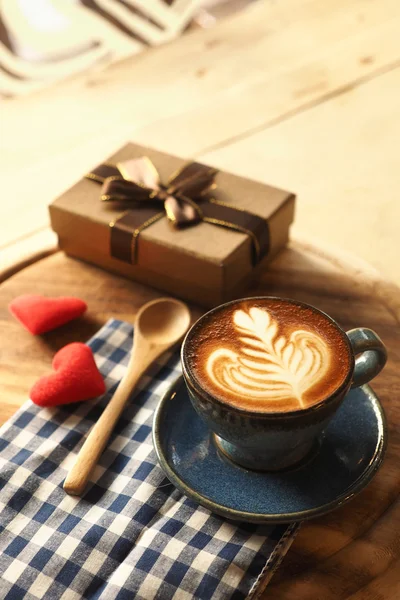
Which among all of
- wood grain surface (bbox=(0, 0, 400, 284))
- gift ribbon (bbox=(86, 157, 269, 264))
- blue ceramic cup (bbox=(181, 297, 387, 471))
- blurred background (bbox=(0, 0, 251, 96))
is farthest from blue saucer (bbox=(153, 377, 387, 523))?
blurred background (bbox=(0, 0, 251, 96))

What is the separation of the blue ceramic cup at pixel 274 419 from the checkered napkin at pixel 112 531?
0.24ft

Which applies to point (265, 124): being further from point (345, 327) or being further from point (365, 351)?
point (365, 351)

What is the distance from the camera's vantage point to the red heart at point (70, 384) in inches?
35.1

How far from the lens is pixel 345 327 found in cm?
101

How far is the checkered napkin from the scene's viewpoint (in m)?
0.71

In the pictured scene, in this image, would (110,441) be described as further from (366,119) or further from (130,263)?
(366,119)

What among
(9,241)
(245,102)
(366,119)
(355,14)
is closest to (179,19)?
(355,14)

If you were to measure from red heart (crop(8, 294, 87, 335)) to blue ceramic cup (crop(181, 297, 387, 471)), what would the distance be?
0.92 feet

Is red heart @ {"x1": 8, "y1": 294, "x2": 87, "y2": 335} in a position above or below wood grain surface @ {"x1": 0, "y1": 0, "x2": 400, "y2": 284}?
above

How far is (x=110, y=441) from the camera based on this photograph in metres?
0.86

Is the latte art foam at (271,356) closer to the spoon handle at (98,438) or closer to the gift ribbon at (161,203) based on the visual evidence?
the spoon handle at (98,438)

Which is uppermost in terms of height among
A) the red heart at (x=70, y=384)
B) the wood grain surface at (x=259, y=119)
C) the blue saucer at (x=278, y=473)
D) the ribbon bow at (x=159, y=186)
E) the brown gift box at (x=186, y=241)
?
the ribbon bow at (x=159, y=186)

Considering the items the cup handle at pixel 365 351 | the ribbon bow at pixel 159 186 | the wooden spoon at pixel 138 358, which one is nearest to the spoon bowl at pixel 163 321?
the wooden spoon at pixel 138 358

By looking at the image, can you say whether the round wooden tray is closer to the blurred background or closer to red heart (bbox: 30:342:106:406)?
red heart (bbox: 30:342:106:406)
